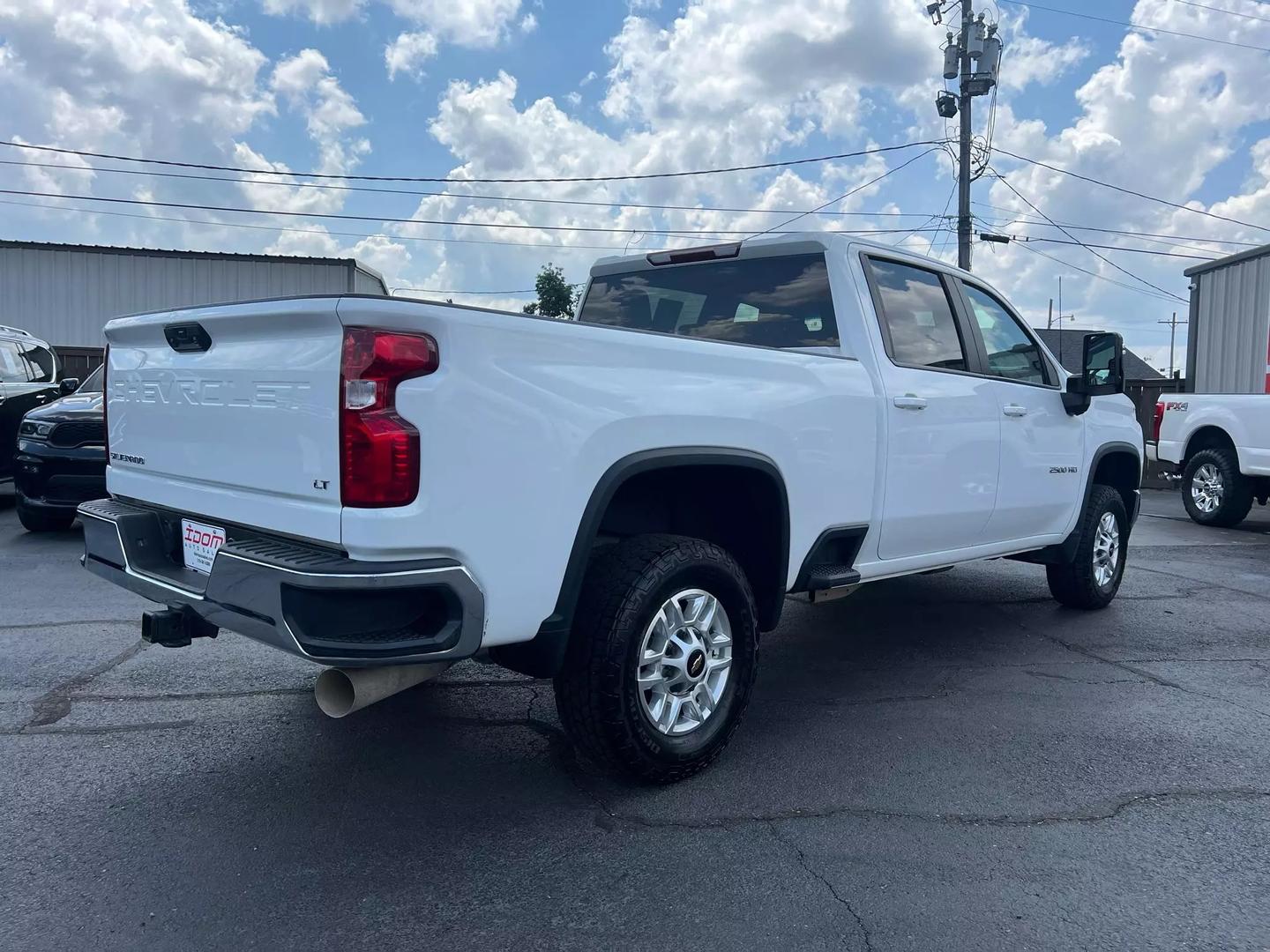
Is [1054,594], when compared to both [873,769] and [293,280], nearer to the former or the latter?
[873,769]

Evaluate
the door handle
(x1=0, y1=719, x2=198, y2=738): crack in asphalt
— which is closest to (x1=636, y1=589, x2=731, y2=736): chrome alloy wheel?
the door handle

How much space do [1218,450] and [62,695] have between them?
11300mm

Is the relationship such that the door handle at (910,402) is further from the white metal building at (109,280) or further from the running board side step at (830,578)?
the white metal building at (109,280)

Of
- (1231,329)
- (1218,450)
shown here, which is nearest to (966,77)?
(1231,329)

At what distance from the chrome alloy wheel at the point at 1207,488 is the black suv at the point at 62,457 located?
36.8 ft

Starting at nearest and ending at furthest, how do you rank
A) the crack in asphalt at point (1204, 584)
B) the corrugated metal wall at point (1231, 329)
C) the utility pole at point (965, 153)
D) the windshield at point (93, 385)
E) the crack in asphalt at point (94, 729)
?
the crack in asphalt at point (94, 729) < the crack in asphalt at point (1204, 584) < the windshield at point (93, 385) < the corrugated metal wall at point (1231, 329) < the utility pole at point (965, 153)

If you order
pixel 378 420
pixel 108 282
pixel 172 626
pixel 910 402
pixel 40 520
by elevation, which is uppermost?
pixel 108 282

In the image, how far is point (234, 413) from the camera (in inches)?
119

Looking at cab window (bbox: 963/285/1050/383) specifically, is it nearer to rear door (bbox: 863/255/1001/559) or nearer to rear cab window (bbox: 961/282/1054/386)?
rear cab window (bbox: 961/282/1054/386)

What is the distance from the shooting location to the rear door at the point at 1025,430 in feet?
16.6

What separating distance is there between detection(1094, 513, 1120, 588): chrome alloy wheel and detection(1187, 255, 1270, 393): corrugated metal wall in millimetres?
12314

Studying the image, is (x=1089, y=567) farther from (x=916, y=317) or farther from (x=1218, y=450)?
(x=1218, y=450)

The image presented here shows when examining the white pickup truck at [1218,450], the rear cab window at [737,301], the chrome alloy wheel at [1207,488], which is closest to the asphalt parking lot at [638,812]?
the rear cab window at [737,301]

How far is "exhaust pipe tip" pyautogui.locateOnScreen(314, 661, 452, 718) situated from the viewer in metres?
2.77
